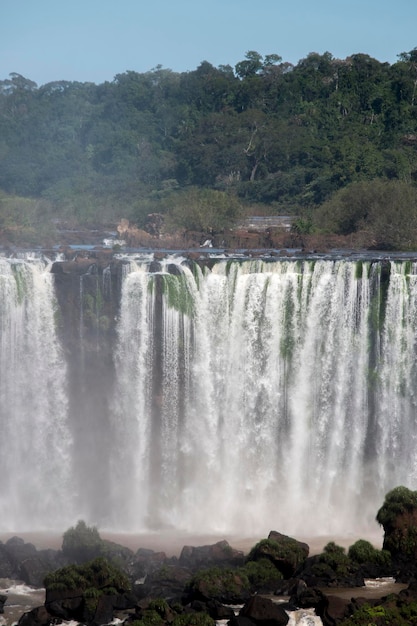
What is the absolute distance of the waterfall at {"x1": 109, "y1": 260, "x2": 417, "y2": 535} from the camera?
4034 centimetres

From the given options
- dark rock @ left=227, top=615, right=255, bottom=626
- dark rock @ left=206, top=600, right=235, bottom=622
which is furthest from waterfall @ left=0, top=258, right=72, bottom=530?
dark rock @ left=227, top=615, right=255, bottom=626

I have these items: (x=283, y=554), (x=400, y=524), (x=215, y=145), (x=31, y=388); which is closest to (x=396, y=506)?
(x=400, y=524)

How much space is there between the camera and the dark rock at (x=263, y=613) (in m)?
28.4

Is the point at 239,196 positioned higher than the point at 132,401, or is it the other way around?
the point at 239,196

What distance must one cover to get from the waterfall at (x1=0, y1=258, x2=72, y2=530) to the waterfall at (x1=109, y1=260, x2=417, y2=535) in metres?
2.08

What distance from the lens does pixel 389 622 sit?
91.2 ft

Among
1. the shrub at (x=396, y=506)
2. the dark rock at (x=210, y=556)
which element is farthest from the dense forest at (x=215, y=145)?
the dark rock at (x=210, y=556)

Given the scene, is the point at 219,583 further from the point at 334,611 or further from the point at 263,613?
the point at 334,611

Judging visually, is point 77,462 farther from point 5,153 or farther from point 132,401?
point 5,153

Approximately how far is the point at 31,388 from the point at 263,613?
15.8m

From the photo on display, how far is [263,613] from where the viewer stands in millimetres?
28469

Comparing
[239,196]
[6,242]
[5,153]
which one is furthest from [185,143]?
[6,242]

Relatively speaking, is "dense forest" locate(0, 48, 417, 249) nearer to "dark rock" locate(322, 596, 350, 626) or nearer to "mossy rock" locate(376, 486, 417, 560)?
"mossy rock" locate(376, 486, 417, 560)

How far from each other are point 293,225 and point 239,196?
48.5 ft
